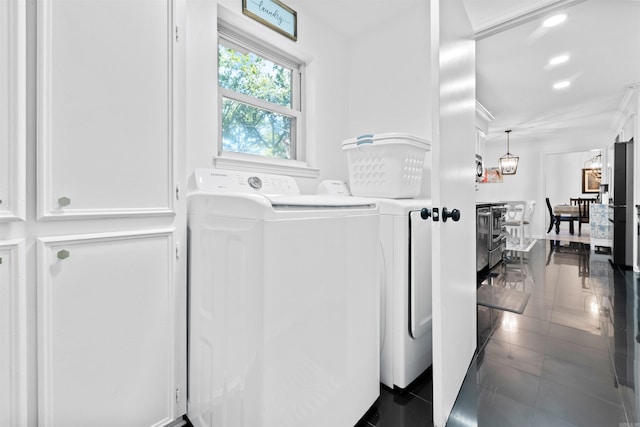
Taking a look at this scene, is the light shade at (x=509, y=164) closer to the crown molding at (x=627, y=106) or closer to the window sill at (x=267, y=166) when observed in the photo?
the crown molding at (x=627, y=106)

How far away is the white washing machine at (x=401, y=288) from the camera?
4.82ft

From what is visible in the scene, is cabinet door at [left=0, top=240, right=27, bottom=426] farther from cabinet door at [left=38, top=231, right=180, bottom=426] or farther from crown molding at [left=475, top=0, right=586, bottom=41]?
crown molding at [left=475, top=0, right=586, bottom=41]

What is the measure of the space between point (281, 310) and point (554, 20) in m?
3.47

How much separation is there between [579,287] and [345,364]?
338 centimetres

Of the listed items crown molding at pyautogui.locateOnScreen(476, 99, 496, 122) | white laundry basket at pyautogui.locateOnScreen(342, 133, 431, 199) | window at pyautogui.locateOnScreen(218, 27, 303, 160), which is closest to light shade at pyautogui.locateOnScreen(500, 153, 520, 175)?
crown molding at pyautogui.locateOnScreen(476, 99, 496, 122)

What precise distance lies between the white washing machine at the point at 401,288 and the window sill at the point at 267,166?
75 cm

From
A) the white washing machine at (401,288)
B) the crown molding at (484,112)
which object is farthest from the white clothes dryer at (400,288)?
the crown molding at (484,112)

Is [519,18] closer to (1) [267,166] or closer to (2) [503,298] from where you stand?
(1) [267,166]

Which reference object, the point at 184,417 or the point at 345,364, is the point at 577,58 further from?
the point at 184,417

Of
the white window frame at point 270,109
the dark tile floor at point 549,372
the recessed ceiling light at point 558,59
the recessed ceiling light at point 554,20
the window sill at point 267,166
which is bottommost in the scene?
the dark tile floor at point 549,372

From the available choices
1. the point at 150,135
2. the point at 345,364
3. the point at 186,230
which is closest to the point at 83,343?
the point at 186,230

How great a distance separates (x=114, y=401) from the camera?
3.45ft

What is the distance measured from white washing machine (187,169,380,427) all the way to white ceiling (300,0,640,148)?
1.70 metres

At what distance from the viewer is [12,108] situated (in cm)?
84
